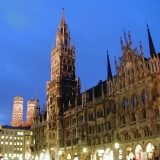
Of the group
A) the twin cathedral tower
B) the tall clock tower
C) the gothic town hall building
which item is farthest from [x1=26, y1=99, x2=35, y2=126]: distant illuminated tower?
the tall clock tower

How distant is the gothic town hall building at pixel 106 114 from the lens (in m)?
53.0

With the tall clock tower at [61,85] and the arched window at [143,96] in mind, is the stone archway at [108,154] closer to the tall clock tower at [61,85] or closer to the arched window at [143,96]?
the arched window at [143,96]

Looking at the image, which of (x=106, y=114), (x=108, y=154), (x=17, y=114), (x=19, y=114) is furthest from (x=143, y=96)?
(x=19, y=114)

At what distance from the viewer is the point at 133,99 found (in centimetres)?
5750

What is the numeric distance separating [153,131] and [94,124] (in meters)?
21.6

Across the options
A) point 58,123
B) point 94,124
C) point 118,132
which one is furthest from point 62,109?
point 118,132

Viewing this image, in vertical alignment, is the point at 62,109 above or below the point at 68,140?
above

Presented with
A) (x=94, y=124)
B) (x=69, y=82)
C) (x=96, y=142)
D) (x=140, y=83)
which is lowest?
(x=96, y=142)

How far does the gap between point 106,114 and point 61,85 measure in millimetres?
29158

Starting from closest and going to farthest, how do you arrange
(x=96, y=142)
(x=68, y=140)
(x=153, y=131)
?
(x=153, y=131) → (x=96, y=142) → (x=68, y=140)

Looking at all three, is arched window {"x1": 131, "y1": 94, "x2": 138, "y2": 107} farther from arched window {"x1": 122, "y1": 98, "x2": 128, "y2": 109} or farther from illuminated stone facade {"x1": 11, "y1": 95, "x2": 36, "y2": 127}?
illuminated stone facade {"x1": 11, "y1": 95, "x2": 36, "y2": 127}

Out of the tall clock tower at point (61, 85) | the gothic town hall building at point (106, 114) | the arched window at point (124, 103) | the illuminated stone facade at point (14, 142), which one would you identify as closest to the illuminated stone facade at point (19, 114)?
the illuminated stone facade at point (14, 142)

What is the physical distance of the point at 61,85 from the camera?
3570 inches

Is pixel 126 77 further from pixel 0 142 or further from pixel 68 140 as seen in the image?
pixel 0 142
